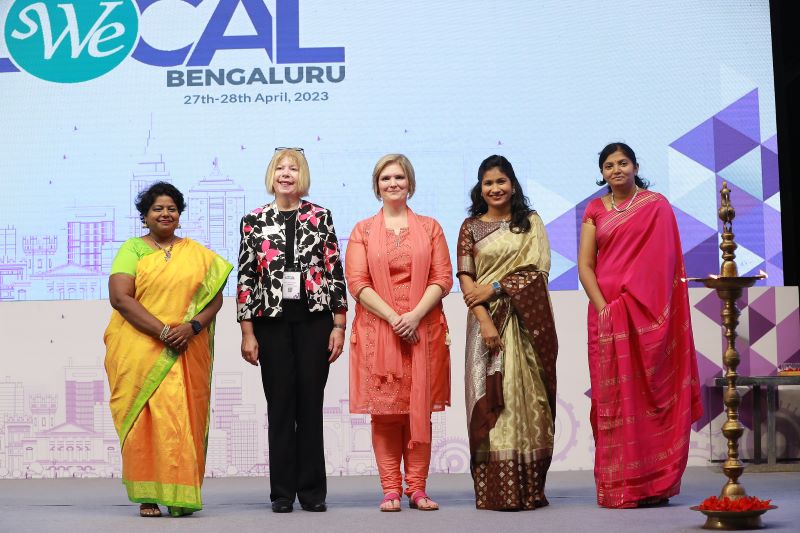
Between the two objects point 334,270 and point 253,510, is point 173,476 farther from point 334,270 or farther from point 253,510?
point 334,270

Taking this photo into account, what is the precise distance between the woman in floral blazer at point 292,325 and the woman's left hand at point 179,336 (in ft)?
0.67

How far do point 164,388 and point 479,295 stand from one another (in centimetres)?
121

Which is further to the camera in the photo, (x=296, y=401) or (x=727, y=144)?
(x=727, y=144)

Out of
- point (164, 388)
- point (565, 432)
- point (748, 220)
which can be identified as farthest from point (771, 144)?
point (164, 388)

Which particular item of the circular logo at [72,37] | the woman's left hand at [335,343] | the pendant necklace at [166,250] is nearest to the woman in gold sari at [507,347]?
the woman's left hand at [335,343]

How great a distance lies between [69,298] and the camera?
594 cm

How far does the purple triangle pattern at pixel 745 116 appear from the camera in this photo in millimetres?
5875

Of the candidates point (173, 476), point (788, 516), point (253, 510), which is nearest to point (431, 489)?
point (253, 510)

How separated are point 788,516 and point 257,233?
2115 mm

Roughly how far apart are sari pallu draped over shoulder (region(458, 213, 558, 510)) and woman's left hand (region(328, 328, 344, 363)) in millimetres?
484

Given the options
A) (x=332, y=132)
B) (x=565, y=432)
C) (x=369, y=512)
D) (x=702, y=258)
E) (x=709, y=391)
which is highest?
(x=332, y=132)

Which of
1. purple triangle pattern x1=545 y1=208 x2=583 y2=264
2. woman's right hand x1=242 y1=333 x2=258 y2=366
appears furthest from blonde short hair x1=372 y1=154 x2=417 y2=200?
purple triangle pattern x1=545 y1=208 x2=583 y2=264

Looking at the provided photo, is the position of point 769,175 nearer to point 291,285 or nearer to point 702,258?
point 702,258

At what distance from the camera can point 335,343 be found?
424 cm
